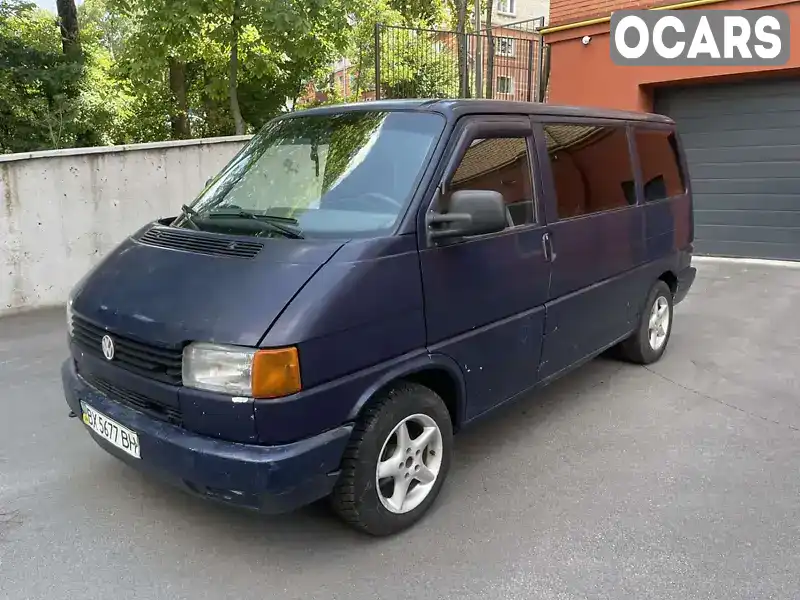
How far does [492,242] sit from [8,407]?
3655mm

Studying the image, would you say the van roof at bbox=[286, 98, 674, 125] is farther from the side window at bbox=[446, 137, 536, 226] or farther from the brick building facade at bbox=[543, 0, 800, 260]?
the brick building facade at bbox=[543, 0, 800, 260]

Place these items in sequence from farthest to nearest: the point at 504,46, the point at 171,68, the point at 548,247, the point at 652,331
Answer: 1. the point at 504,46
2. the point at 171,68
3. the point at 652,331
4. the point at 548,247

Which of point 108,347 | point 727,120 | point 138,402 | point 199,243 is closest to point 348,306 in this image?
point 199,243

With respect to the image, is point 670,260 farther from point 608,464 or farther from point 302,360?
point 302,360

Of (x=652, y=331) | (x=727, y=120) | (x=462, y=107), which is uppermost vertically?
(x=727, y=120)

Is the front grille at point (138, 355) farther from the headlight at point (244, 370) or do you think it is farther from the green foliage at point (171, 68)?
the green foliage at point (171, 68)

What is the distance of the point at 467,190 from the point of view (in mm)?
3285

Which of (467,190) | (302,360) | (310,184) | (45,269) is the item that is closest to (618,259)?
(467,190)

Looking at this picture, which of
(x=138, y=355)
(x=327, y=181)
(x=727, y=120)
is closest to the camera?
(x=138, y=355)

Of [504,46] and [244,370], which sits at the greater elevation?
[504,46]

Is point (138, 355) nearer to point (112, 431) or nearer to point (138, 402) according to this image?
point (138, 402)

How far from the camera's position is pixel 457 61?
47.6 feet

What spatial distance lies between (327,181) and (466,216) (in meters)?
0.78

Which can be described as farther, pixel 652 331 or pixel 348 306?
pixel 652 331
